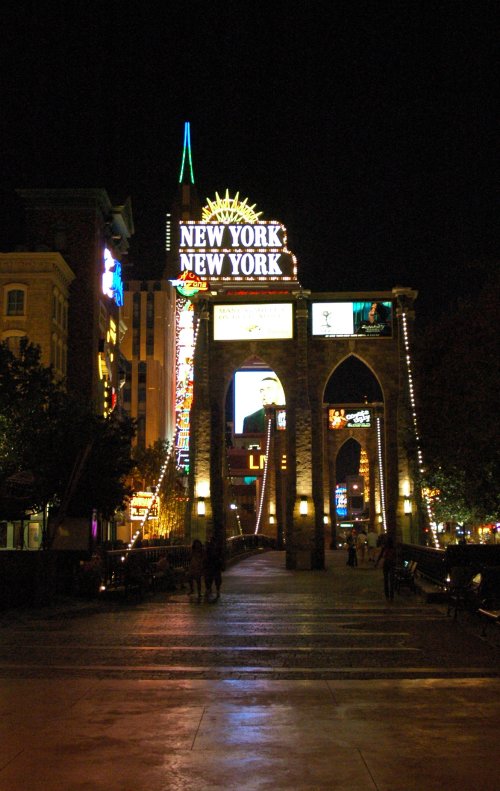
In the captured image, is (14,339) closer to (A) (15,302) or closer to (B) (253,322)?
(A) (15,302)

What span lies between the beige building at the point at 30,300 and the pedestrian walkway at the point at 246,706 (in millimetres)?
36529

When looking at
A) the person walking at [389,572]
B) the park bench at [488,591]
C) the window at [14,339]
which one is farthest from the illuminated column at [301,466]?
the park bench at [488,591]

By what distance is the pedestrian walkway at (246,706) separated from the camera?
6.53 metres

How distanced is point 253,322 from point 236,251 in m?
22.1

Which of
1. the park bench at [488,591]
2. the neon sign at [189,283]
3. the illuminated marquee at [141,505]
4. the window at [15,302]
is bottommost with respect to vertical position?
the park bench at [488,591]

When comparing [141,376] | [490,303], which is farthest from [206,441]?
[141,376]

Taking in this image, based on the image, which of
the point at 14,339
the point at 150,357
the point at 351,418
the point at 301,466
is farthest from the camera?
the point at 150,357

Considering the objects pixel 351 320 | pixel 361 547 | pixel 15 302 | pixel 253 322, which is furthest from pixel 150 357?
pixel 361 547

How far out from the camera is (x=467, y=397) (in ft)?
74.4

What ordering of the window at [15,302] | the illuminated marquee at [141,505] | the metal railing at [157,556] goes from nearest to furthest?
1. the metal railing at [157,556]
2. the illuminated marquee at [141,505]
3. the window at [15,302]

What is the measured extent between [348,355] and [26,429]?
2351 centimetres

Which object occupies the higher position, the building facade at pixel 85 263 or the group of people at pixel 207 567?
the building facade at pixel 85 263

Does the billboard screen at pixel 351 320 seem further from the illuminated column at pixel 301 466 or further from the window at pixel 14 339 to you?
the window at pixel 14 339

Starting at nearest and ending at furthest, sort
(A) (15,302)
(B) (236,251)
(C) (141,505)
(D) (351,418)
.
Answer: (C) (141,505)
(A) (15,302)
(B) (236,251)
(D) (351,418)
